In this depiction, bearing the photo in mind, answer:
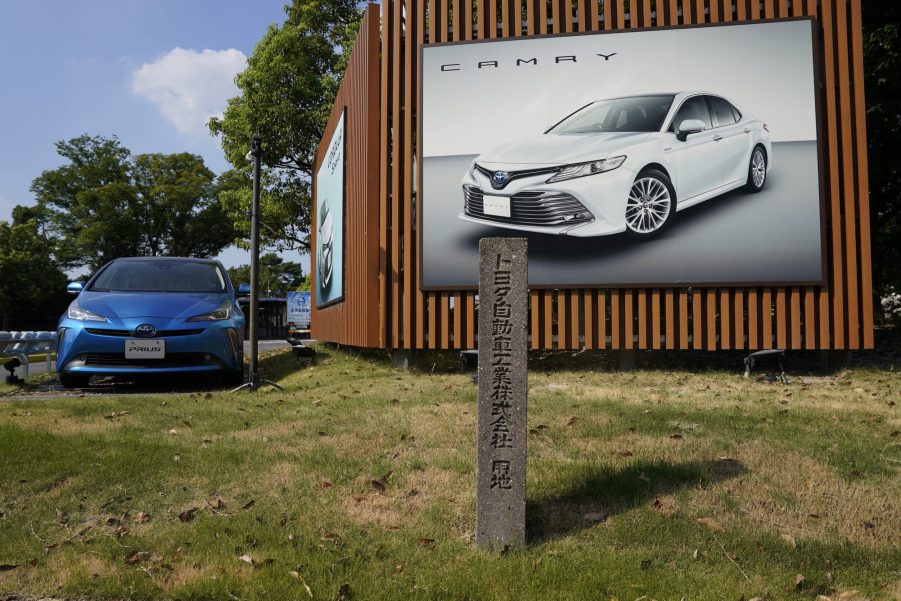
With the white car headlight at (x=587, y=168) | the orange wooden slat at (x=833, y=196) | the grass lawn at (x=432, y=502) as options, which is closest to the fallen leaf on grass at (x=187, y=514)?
the grass lawn at (x=432, y=502)

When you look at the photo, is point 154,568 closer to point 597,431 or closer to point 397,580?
point 397,580

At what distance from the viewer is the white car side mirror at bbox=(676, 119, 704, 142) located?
8703 mm

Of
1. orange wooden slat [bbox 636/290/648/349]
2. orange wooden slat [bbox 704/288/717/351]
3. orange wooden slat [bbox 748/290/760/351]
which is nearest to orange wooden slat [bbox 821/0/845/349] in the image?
orange wooden slat [bbox 748/290/760/351]

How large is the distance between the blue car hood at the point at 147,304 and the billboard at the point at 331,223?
159 inches

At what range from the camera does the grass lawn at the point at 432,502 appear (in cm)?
313

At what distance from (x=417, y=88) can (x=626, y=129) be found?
9.65ft

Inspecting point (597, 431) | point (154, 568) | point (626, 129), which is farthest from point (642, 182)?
point (154, 568)

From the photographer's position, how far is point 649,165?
8703 mm

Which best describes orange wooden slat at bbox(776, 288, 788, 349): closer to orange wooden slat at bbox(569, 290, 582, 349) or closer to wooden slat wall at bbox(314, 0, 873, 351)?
wooden slat wall at bbox(314, 0, 873, 351)

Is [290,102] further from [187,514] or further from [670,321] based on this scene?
[187,514]

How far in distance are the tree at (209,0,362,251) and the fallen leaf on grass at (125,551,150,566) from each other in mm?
17161

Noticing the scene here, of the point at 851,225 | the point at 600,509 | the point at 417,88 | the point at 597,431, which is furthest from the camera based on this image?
the point at 417,88

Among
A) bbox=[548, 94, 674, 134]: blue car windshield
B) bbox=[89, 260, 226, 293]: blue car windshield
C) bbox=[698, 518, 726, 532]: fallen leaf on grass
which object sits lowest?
bbox=[698, 518, 726, 532]: fallen leaf on grass

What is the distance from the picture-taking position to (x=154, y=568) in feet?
10.7
